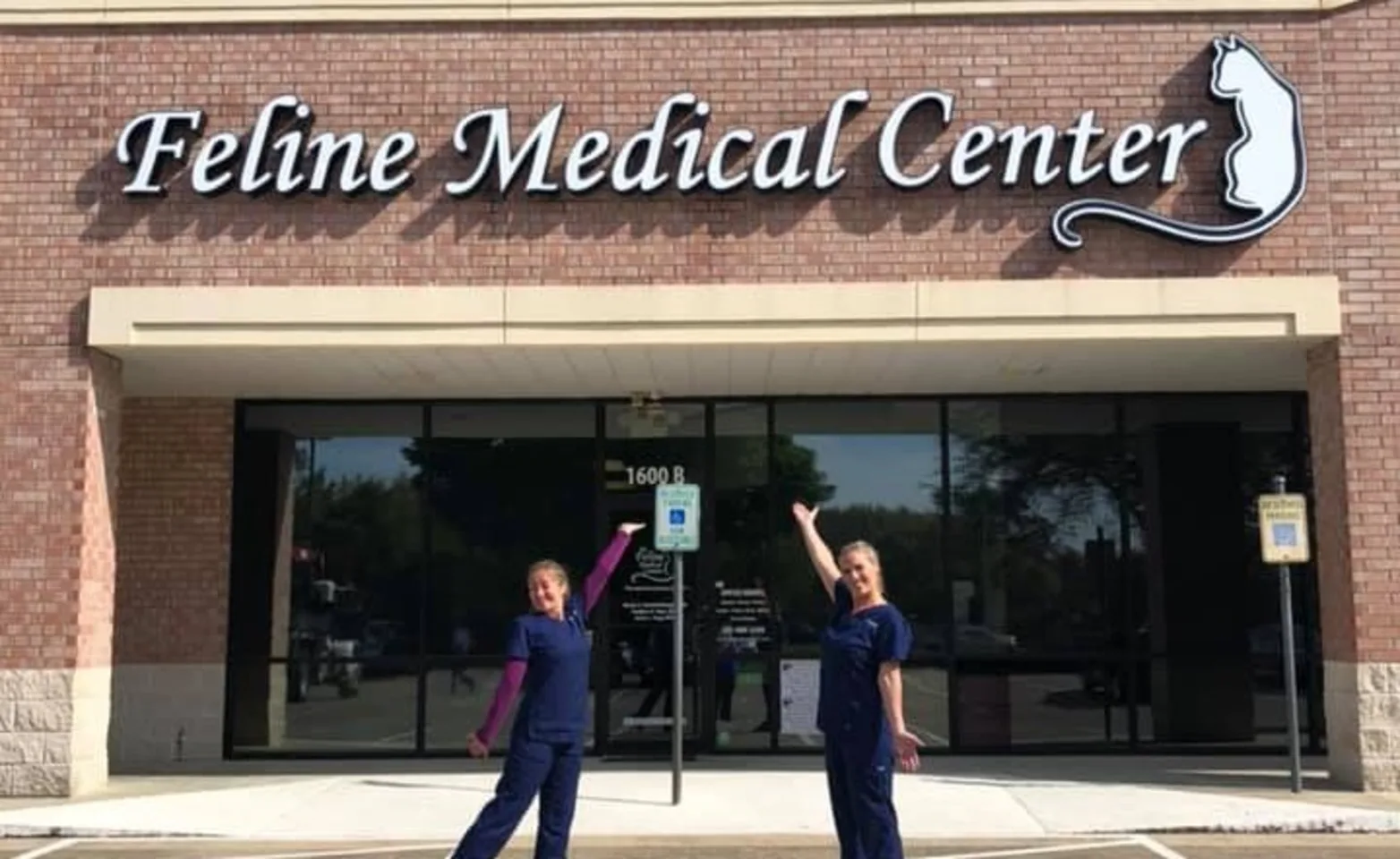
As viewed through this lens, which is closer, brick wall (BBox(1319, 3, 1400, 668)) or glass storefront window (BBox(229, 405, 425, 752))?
brick wall (BBox(1319, 3, 1400, 668))

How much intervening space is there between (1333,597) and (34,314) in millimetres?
10844

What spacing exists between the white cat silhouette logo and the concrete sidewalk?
4.43 m

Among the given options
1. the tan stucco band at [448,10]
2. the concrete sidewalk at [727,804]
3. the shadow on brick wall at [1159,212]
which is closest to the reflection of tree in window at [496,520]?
the concrete sidewalk at [727,804]

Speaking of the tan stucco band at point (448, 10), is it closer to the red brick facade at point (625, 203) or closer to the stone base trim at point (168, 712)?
the red brick facade at point (625, 203)

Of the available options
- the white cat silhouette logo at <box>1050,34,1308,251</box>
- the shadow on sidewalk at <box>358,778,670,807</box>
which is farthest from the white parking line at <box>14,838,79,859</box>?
the white cat silhouette logo at <box>1050,34,1308,251</box>

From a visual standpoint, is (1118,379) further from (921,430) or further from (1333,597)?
(1333,597)

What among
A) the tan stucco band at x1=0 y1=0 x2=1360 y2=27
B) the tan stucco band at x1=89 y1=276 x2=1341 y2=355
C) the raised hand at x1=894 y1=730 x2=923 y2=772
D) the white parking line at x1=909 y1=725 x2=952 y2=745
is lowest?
the white parking line at x1=909 y1=725 x2=952 y2=745

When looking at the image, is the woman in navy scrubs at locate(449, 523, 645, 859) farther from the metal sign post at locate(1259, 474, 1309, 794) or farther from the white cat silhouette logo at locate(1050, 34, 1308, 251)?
the metal sign post at locate(1259, 474, 1309, 794)

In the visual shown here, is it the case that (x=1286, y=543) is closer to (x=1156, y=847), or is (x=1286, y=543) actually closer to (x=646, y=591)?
(x=1156, y=847)

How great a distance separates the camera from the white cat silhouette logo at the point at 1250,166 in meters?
12.0

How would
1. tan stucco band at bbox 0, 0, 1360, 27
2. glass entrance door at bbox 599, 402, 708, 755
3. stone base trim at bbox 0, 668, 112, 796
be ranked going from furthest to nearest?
glass entrance door at bbox 599, 402, 708, 755 < tan stucco band at bbox 0, 0, 1360, 27 < stone base trim at bbox 0, 668, 112, 796

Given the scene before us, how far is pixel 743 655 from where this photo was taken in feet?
46.7

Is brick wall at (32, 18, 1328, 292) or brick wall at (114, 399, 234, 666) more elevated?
brick wall at (32, 18, 1328, 292)

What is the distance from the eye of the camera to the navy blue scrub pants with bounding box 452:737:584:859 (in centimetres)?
A: 706
